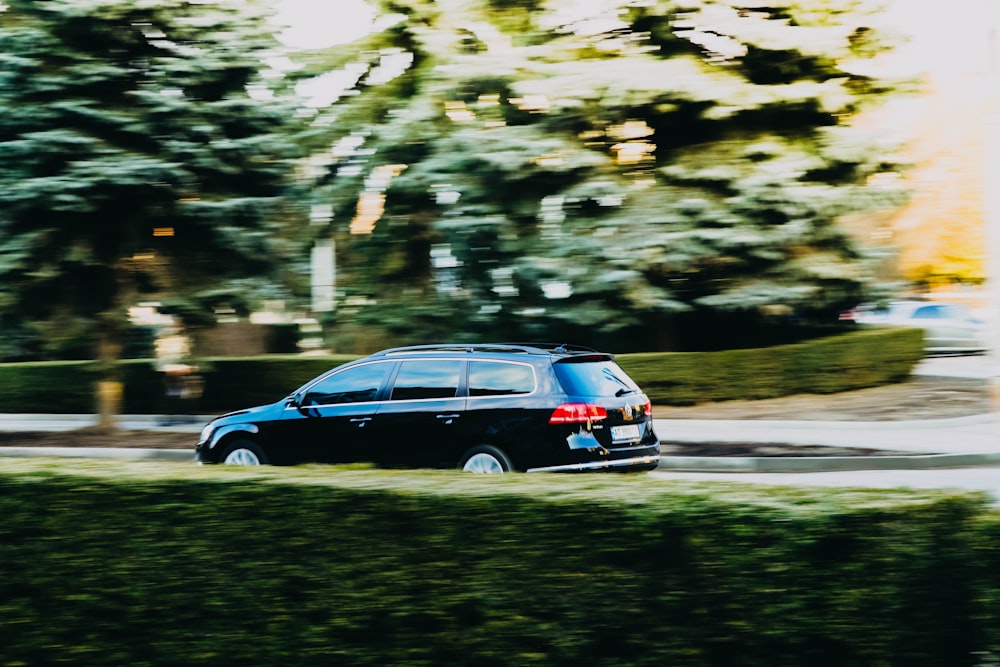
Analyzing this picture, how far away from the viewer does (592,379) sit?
401 inches

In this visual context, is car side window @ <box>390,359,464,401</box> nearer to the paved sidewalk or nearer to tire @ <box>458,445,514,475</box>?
tire @ <box>458,445,514,475</box>

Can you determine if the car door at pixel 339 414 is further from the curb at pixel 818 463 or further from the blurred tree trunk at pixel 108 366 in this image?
the blurred tree trunk at pixel 108 366

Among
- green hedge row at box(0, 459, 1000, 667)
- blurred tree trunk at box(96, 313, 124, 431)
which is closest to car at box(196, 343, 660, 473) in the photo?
green hedge row at box(0, 459, 1000, 667)

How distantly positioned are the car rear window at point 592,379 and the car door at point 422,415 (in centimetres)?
99

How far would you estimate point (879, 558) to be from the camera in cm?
449

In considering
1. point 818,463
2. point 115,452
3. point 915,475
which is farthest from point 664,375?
point 115,452

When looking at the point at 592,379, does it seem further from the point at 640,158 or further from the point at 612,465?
the point at 640,158

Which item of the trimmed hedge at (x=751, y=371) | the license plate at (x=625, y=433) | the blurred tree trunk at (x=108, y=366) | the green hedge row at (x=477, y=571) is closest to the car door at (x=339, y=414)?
the license plate at (x=625, y=433)

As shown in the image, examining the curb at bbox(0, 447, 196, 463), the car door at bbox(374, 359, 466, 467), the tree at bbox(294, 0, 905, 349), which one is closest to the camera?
the car door at bbox(374, 359, 466, 467)

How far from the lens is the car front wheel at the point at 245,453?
1127 centimetres

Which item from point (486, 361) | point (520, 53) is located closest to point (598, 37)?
point (520, 53)

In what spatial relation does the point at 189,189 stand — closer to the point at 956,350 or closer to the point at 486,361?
the point at 486,361

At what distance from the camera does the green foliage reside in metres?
16.3

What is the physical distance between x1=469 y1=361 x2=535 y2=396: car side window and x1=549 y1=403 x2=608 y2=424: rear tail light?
1.16 feet
